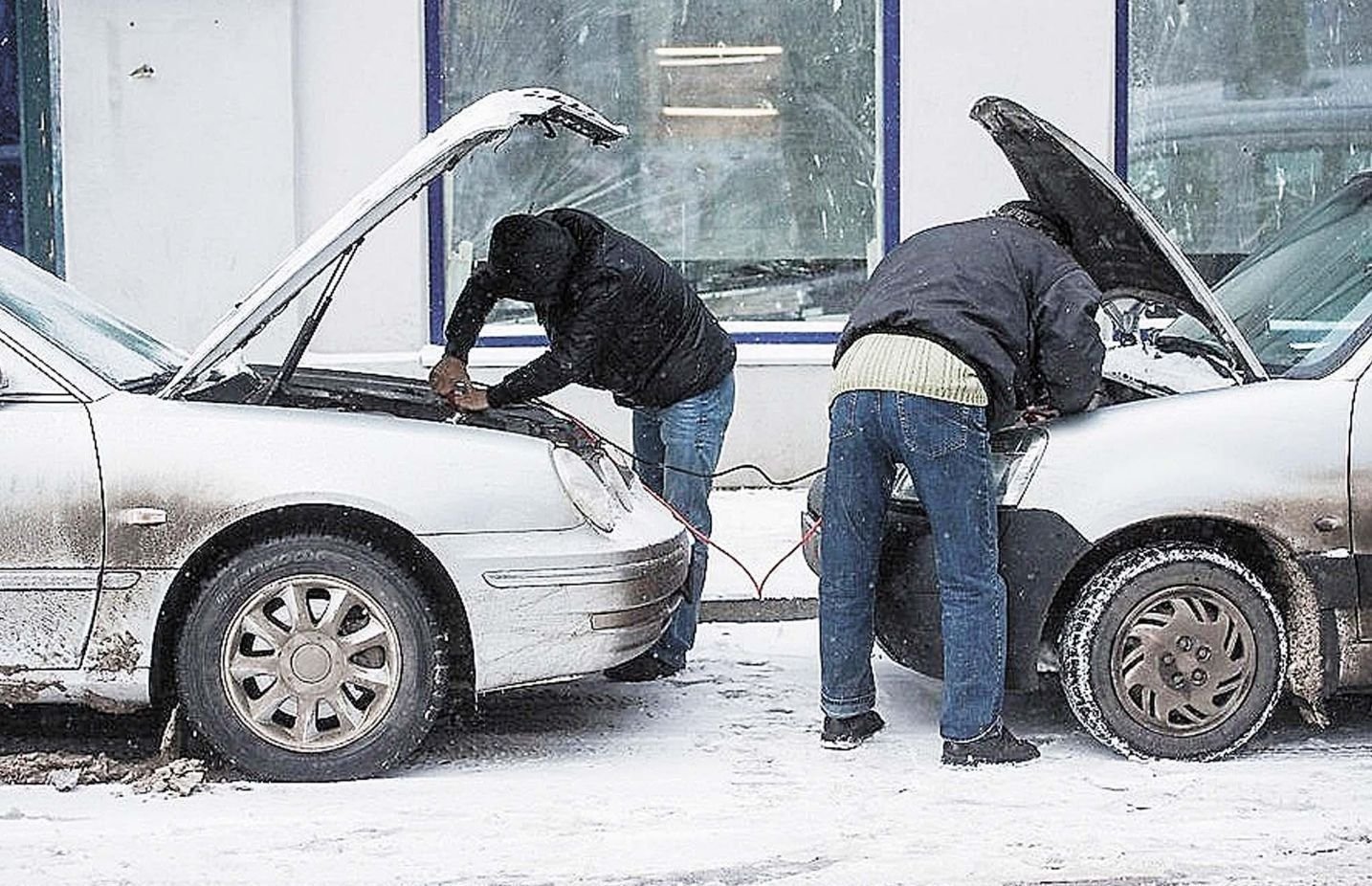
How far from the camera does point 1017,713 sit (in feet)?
21.7

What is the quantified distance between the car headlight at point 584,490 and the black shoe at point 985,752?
3.79ft

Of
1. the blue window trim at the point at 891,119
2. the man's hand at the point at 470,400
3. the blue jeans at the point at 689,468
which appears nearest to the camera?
the man's hand at the point at 470,400

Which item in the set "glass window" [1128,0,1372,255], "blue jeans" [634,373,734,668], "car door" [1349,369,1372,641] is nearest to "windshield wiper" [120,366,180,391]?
"blue jeans" [634,373,734,668]

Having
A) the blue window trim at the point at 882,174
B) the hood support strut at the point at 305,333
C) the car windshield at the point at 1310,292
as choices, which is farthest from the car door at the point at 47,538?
the blue window trim at the point at 882,174

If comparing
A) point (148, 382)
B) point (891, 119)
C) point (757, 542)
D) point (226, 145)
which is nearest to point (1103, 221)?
point (148, 382)

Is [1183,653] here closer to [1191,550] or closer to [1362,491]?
[1191,550]

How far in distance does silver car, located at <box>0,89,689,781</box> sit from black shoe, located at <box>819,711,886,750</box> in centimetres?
70

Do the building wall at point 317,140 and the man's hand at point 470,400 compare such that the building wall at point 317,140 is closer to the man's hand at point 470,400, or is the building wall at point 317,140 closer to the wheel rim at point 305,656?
the man's hand at point 470,400

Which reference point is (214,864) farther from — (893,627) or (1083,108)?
(1083,108)

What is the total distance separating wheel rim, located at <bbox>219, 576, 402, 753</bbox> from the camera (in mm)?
5598

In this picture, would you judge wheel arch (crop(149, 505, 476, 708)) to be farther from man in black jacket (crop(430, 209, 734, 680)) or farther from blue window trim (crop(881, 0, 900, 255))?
blue window trim (crop(881, 0, 900, 255))

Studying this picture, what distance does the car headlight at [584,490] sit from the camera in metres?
5.84

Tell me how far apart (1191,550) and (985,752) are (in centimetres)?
81

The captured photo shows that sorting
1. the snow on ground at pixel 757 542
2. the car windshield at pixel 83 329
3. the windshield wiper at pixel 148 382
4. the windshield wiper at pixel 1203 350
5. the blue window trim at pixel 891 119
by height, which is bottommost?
the snow on ground at pixel 757 542
